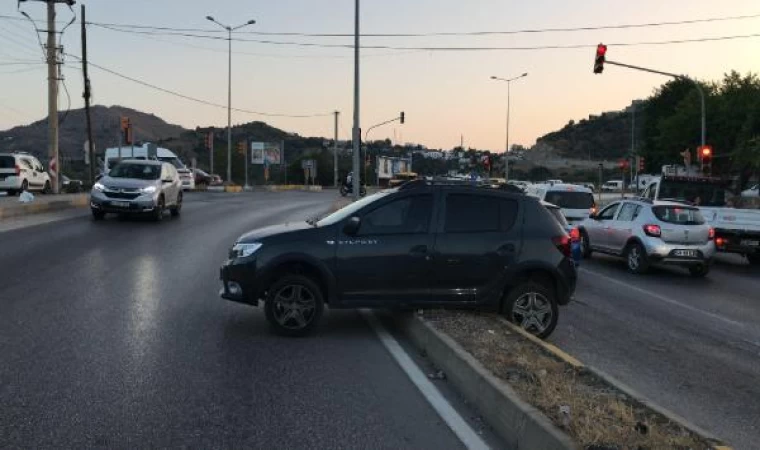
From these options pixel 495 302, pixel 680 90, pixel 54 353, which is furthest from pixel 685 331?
pixel 680 90

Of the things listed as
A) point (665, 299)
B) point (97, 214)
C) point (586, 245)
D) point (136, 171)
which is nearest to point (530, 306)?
point (665, 299)

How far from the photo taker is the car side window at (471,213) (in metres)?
8.27

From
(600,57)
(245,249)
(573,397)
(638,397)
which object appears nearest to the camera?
(573,397)

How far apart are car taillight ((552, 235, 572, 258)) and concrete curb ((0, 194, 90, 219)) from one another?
664 inches

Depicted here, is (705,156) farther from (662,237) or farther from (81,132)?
(81,132)

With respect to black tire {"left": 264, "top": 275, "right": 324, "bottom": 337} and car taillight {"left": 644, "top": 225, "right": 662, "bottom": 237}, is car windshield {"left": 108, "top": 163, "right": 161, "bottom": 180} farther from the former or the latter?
black tire {"left": 264, "top": 275, "right": 324, "bottom": 337}

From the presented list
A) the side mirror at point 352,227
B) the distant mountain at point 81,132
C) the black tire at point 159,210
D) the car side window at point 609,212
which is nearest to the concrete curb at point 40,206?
the black tire at point 159,210

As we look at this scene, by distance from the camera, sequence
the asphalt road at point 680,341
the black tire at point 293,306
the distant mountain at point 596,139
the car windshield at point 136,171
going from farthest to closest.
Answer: the distant mountain at point 596,139, the car windshield at point 136,171, the black tire at point 293,306, the asphalt road at point 680,341

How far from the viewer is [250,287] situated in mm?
7992

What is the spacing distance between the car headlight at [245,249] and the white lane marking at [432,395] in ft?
5.39

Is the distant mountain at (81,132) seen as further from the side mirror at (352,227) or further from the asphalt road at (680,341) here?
the side mirror at (352,227)

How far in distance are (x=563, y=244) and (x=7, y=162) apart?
28.6m

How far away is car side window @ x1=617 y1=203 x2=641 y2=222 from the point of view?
16.2 metres

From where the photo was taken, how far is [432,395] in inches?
234
